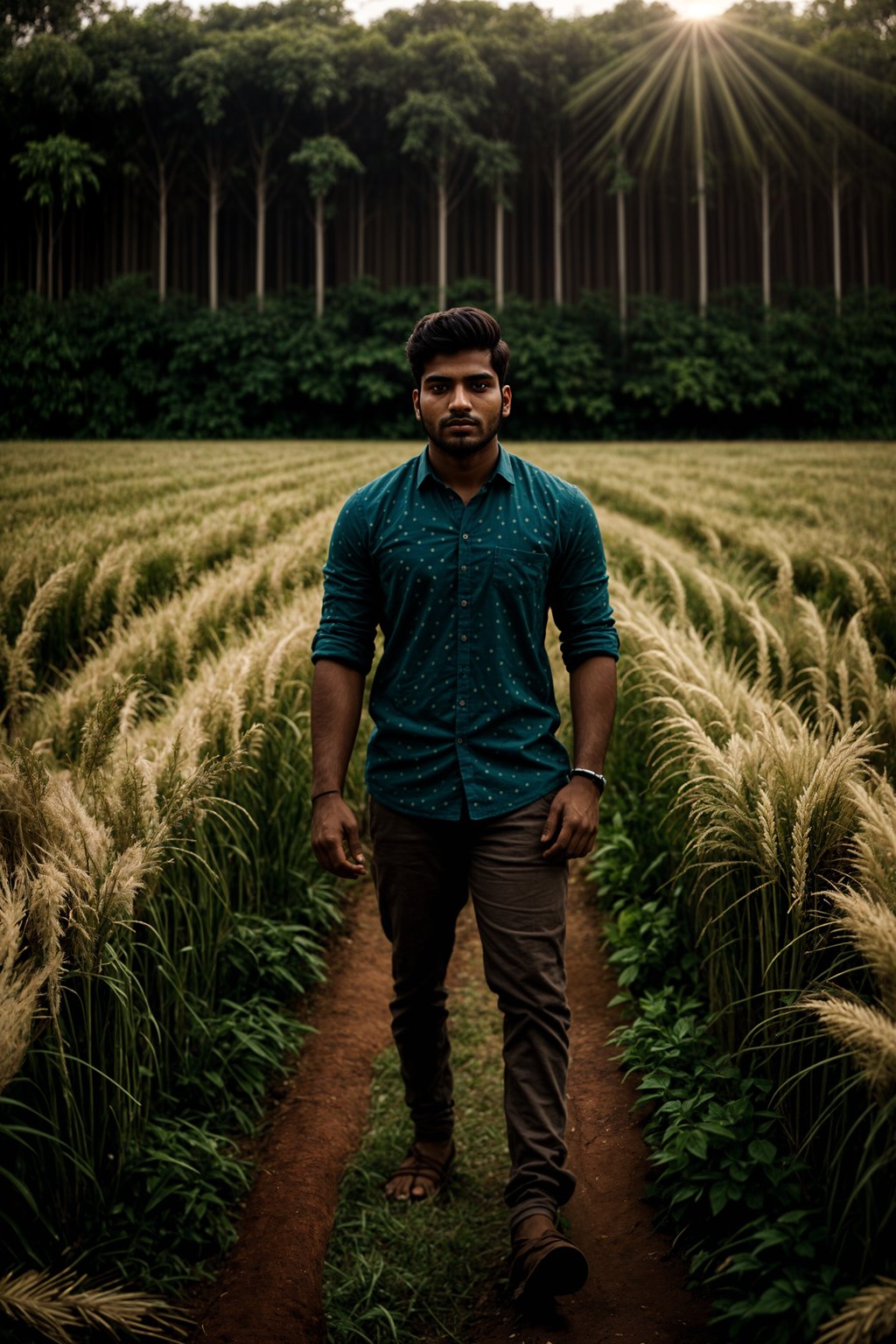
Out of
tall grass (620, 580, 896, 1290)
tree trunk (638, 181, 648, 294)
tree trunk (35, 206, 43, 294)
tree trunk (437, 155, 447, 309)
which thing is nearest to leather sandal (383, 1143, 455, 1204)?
tall grass (620, 580, 896, 1290)

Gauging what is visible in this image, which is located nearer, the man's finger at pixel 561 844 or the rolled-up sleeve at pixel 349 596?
the man's finger at pixel 561 844

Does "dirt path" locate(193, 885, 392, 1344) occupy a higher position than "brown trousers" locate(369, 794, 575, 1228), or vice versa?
"brown trousers" locate(369, 794, 575, 1228)

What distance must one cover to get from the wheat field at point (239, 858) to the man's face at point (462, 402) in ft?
3.13

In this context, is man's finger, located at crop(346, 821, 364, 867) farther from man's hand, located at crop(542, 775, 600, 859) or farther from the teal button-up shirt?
man's hand, located at crop(542, 775, 600, 859)

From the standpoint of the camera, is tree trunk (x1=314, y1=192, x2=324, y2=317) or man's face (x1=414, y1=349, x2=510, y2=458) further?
tree trunk (x1=314, y1=192, x2=324, y2=317)

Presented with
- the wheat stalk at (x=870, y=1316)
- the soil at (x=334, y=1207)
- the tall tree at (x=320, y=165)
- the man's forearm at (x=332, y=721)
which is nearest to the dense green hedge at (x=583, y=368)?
the tall tree at (x=320, y=165)

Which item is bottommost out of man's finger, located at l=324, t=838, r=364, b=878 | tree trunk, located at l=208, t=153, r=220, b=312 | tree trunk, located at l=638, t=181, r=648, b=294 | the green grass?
the green grass

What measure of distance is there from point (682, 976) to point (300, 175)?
26073 mm

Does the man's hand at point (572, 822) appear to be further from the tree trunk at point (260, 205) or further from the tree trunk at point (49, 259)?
the tree trunk at point (260, 205)

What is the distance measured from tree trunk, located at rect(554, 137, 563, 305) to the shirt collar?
83.8 feet

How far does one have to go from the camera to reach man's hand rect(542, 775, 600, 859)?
211cm

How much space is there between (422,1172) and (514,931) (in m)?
0.82

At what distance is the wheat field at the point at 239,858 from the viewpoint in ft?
5.87

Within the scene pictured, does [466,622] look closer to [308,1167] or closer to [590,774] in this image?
[590,774]
